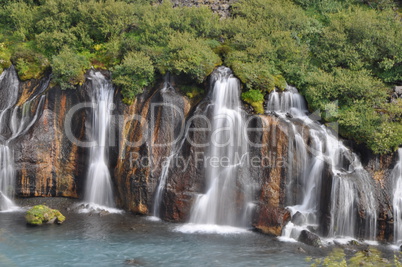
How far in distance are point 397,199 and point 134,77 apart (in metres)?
14.8

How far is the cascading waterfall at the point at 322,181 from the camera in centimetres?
1747

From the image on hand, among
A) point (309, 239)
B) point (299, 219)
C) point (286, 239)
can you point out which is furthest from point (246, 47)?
point (309, 239)

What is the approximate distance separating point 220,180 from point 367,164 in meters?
7.18

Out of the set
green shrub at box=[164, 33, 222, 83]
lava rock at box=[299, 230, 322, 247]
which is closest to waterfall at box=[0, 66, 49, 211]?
green shrub at box=[164, 33, 222, 83]

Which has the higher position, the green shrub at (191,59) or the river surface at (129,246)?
the green shrub at (191,59)

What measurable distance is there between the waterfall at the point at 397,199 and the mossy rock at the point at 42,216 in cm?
1577

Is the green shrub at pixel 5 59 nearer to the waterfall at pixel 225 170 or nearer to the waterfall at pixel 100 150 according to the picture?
the waterfall at pixel 100 150

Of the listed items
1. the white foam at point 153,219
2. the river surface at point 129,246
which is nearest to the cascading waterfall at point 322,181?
the river surface at point 129,246

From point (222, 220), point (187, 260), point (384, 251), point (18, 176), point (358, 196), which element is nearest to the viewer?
point (187, 260)

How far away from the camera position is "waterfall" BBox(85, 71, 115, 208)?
21344 mm

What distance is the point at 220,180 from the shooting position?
760 inches

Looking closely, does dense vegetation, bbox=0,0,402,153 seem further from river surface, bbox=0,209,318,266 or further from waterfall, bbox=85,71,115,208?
river surface, bbox=0,209,318,266

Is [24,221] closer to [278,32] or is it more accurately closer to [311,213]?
[311,213]

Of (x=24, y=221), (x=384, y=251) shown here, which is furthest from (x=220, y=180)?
(x=24, y=221)
